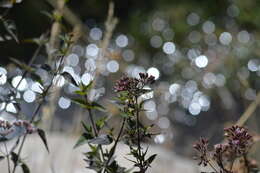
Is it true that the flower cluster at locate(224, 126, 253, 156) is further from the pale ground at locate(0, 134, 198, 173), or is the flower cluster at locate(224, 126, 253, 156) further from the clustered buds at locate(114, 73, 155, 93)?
the pale ground at locate(0, 134, 198, 173)

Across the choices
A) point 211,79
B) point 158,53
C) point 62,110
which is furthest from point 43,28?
point 211,79

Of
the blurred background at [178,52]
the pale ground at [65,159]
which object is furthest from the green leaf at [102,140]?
the blurred background at [178,52]

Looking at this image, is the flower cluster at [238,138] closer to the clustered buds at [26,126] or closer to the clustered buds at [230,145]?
the clustered buds at [230,145]

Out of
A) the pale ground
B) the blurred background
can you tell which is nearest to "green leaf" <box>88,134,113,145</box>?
the pale ground

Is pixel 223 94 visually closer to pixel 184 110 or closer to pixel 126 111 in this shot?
pixel 184 110

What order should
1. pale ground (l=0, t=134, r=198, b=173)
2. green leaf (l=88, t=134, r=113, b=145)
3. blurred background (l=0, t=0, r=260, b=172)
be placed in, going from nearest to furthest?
green leaf (l=88, t=134, r=113, b=145) → pale ground (l=0, t=134, r=198, b=173) → blurred background (l=0, t=0, r=260, b=172)

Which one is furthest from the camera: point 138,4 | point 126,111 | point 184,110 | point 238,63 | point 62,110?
point 138,4

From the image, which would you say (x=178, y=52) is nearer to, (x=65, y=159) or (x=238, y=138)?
(x=65, y=159)
